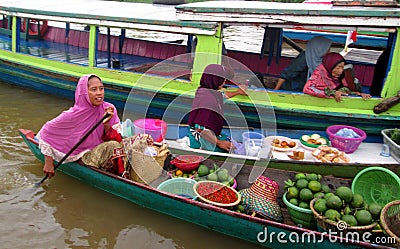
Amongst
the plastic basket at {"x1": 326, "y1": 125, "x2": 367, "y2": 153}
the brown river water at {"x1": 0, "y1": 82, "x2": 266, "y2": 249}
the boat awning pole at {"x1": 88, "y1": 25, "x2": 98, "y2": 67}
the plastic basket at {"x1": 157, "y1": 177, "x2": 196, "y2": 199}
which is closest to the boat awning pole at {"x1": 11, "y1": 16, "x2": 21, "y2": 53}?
the boat awning pole at {"x1": 88, "y1": 25, "x2": 98, "y2": 67}

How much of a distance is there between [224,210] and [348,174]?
4.91 ft

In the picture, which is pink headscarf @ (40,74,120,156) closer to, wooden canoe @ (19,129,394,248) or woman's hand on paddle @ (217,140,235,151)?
wooden canoe @ (19,129,394,248)

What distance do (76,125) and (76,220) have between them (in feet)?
3.15

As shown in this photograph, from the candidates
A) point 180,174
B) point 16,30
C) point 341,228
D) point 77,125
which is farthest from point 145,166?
point 16,30

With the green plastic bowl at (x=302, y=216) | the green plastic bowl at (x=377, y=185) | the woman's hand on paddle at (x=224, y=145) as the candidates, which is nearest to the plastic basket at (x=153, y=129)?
the woman's hand on paddle at (x=224, y=145)

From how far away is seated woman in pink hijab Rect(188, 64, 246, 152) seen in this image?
11.8 ft

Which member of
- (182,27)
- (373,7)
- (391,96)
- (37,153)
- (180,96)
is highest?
(373,7)

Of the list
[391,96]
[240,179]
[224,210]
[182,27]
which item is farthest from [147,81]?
[391,96]

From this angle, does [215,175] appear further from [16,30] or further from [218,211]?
[16,30]

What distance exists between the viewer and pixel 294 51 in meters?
6.71

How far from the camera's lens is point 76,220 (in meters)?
3.86

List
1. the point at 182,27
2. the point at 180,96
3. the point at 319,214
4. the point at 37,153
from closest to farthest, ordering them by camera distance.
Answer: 1. the point at 319,214
2. the point at 37,153
3. the point at 182,27
4. the point at 180,96

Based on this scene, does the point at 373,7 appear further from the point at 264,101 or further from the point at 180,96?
the point at 180,96

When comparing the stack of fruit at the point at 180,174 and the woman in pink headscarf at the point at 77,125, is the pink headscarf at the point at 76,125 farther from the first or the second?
the stack of fruit at the point at 180,174
